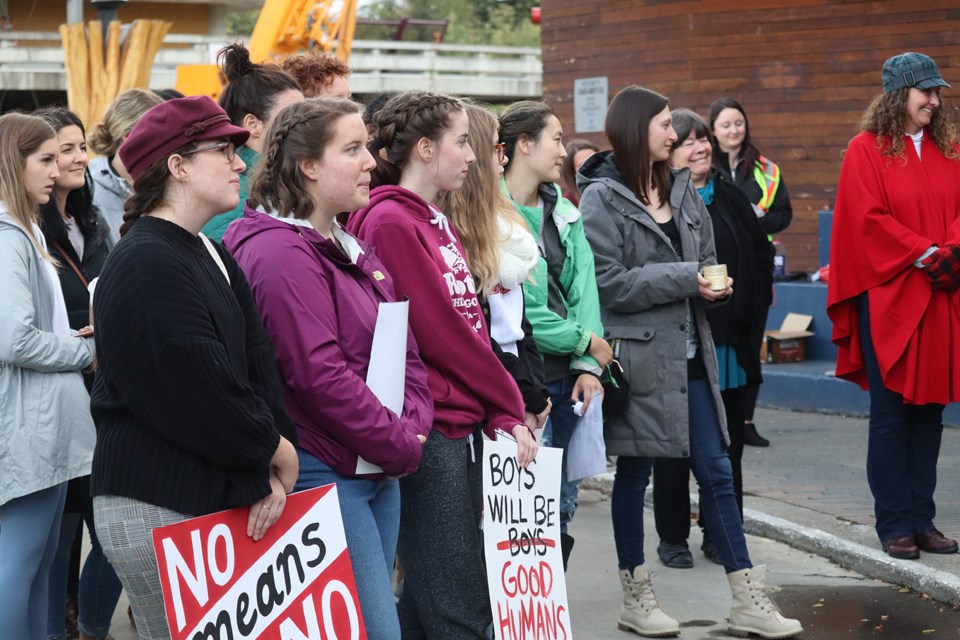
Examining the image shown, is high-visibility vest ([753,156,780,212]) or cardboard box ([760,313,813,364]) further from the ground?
high-visibility vest ([753,156,780,212])

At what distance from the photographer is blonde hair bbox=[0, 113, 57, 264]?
4.82m

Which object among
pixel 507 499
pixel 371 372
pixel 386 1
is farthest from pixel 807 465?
pixel 386 1

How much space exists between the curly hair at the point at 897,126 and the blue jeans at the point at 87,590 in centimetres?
398

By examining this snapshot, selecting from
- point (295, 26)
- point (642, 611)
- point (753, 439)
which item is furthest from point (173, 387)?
point (295, 26)

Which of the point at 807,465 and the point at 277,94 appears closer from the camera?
the point at 277,94

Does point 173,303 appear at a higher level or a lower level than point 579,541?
higher

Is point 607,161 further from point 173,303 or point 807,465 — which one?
point 807,465

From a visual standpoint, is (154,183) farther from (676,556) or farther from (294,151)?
(676,556)

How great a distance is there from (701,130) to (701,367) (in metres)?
1.48

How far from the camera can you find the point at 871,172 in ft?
21.5

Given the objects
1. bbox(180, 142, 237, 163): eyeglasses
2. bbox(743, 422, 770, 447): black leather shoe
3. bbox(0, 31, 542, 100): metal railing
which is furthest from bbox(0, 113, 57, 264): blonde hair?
bbox(0, 31, 542, 100): metal railing

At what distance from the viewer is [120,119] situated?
5.93 meters

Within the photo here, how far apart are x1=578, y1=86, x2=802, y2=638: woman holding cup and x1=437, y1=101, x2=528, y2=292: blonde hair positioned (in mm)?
1114

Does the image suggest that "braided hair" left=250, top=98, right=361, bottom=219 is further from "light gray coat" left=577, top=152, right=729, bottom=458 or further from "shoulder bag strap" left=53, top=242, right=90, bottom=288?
"light gray coat" left=577, top=152, right=729, bottom=458
